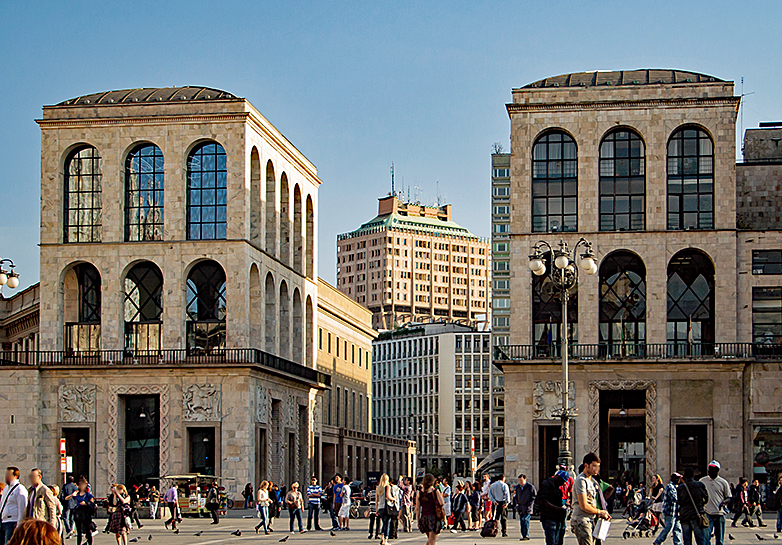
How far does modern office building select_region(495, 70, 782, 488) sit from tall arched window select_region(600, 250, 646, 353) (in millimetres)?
56

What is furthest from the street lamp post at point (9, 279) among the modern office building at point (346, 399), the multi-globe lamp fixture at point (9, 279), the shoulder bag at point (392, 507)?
the modern office building at point (346, 399)

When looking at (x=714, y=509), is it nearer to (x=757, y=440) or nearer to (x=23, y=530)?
(x=23, y=530)

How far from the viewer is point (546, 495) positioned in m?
20.3

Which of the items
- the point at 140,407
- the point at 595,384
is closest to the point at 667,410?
the point at 595,384

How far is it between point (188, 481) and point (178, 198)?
16.7 meters

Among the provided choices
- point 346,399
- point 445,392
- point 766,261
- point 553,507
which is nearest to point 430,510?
point 553,507

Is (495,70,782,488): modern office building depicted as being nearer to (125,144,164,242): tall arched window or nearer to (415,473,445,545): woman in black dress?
(125,144,164,242): tall arched window

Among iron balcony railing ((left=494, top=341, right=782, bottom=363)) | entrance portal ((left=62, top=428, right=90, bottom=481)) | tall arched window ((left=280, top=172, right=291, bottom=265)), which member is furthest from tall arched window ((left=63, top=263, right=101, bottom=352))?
iron balcony railing ((left=494, top=341, right=782, bottom=363))

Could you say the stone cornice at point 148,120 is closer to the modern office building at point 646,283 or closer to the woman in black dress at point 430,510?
the modern office building at point 646,283

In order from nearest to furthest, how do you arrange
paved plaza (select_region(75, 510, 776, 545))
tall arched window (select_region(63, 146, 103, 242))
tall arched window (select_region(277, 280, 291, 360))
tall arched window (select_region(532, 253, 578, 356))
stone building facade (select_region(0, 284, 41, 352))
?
1. paved plaza (select_region(75, 510, 776, 545))
2. tall arched window (select_region(532, 253, 578, 356))
3. tall arched window (select_region(63, 146, 103, 242))
4. tall arched window (select_region(277, 280, 291, 360))
5. stone building facade (select_region(0, 284, 41, 352))

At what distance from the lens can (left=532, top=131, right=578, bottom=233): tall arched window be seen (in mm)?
61062

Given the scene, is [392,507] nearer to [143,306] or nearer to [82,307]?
[143,306]

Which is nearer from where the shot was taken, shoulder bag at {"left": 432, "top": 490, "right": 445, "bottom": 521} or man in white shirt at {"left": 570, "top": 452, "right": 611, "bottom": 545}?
man in white shirt at {"left": 570, "top": 452, "right": 611, "bottom": 545}

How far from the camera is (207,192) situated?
6575cm
